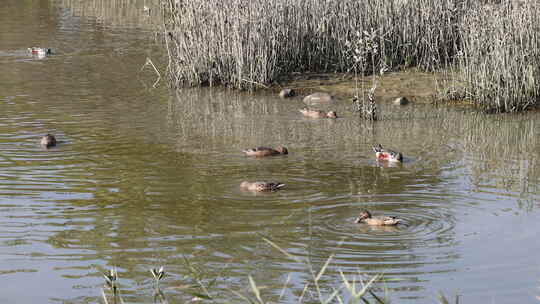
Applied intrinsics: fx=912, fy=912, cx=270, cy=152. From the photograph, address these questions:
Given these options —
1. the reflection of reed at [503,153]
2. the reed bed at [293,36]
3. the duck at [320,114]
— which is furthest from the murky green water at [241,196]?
the reed bed at [293,36]

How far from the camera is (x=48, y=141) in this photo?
439 inches

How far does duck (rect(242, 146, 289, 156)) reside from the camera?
35.5ft

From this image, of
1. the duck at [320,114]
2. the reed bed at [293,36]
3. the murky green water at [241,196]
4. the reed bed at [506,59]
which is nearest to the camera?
the murky green water at [241,196]

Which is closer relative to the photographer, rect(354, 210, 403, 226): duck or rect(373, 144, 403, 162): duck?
rect(354, 210, 403, 226): duck

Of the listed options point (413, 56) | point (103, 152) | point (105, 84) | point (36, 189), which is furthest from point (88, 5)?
point (36, 189)

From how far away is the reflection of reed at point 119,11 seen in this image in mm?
22578

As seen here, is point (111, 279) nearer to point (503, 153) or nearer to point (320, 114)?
point (503, 153)

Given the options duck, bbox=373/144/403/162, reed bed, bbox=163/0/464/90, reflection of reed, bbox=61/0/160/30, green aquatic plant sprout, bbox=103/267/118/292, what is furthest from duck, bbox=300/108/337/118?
reflection of reed, bbox=61/0/160/30

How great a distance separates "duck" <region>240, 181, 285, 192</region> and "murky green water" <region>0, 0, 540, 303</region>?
4.2 inches

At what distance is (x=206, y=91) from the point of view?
15.4 metres

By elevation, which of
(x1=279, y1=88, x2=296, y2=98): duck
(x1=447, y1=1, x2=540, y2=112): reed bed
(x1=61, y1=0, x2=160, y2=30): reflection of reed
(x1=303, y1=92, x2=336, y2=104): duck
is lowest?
(x1=303, y1=92, x2=336, y2=104): duck

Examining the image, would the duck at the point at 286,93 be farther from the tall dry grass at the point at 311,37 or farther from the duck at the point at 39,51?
the duck at the point at 39,51

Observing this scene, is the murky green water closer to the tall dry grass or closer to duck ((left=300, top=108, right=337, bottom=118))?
duck ((left=300, top=108, right=337, bottom=118))

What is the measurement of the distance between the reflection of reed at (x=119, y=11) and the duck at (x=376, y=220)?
46.6 feet
